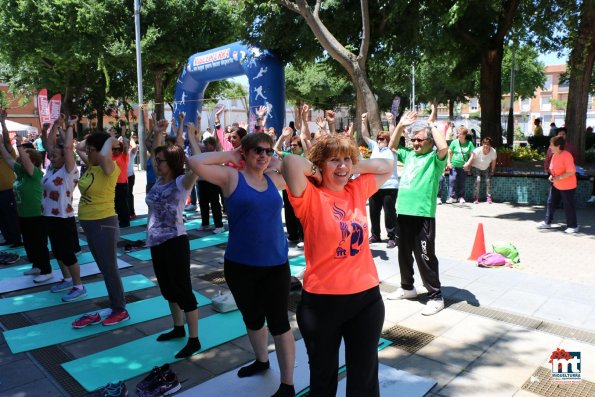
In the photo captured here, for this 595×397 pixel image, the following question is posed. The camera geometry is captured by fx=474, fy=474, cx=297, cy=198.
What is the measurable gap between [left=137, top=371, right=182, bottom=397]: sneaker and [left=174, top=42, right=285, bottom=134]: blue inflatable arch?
10.5m

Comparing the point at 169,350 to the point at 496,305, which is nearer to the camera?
the point at 169,350

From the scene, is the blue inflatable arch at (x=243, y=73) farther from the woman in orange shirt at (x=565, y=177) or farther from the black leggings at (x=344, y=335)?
the black leggings at (x=344, y=335)

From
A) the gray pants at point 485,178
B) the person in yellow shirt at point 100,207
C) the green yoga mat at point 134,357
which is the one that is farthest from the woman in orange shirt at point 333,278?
the gray pants at point 485,178

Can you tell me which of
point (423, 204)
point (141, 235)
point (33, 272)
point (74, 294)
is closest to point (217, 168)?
point (423, 204)

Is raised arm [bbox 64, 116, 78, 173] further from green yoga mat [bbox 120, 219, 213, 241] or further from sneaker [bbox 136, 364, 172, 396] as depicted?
green yoga mat [bbox 120, 219, 213, 241]

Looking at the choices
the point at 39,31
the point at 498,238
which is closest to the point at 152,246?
the point at 498,238

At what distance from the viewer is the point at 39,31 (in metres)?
24.7

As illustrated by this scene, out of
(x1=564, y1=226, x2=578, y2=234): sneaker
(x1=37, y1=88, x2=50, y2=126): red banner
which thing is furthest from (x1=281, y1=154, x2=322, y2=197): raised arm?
(x1=564, y1=226, x2=578, y2=234): sneaker

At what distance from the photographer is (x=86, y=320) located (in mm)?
4797

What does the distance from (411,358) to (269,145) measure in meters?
2.23

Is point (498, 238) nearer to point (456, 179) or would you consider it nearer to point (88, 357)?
point (456, 179)

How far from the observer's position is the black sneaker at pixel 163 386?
11.2 feet

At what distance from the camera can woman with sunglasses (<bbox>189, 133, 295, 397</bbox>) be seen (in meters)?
3.14

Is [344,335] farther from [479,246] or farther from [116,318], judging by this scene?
[479,246]
